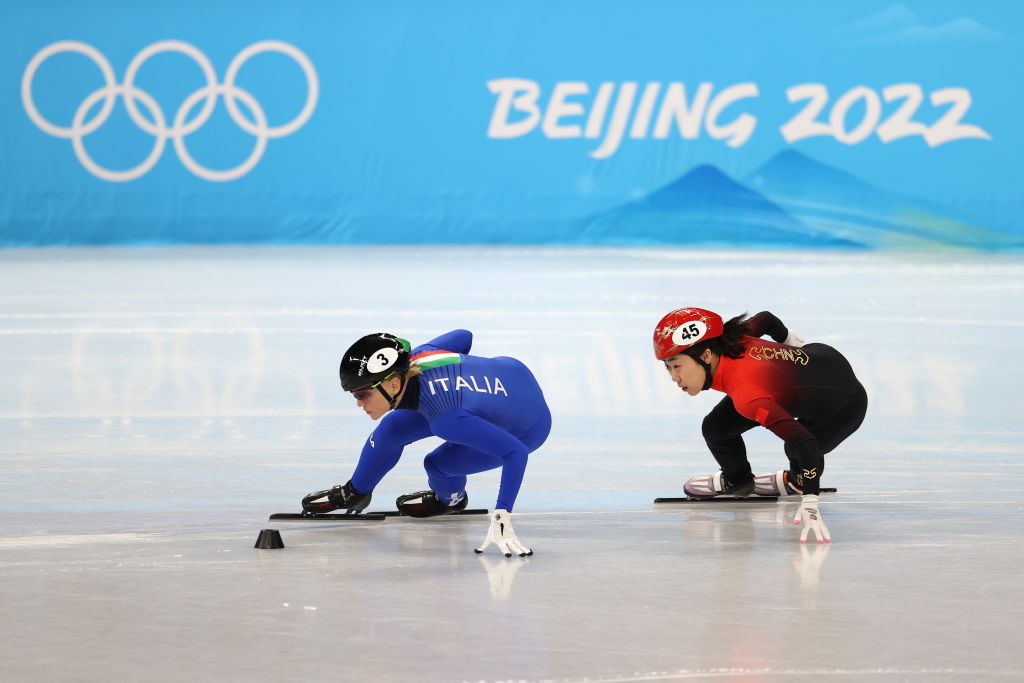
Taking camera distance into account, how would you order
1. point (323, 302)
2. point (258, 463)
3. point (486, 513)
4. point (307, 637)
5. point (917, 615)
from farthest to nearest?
point (323, 302), point (258, 463), point (486, 513), point (917, 615), point (307, 637)

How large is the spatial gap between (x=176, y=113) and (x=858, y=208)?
8423 millimetres

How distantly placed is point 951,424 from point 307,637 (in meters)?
3.28

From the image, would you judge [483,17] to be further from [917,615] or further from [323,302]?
[917,615]

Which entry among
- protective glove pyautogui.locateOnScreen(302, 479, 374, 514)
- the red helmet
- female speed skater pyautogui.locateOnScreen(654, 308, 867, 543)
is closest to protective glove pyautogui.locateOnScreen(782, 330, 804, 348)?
female speed skater pyautogui.locateOnScreen(654, 308, 867, 543)

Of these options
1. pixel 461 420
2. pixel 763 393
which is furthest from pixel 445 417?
pixel 763 393

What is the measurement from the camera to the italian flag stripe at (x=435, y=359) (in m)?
3.51

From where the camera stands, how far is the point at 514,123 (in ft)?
54.6

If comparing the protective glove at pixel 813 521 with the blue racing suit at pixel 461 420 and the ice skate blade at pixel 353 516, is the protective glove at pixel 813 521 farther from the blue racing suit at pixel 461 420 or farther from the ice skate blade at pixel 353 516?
the ice skate blade at pixel 353 516

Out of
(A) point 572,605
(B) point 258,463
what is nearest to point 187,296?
(B) point 258,463

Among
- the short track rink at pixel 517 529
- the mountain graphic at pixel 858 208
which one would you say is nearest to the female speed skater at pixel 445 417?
the short track rink at pixel 517 529

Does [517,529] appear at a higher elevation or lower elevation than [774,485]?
lower

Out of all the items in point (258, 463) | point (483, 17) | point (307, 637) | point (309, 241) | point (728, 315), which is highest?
point (483, 17)

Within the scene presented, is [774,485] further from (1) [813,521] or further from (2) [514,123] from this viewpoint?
(2) [514,123]

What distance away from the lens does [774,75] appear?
54.3 feet
